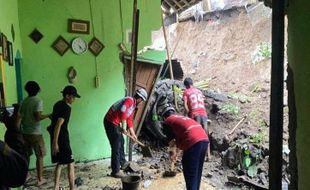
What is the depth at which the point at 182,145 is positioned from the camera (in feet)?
14.8

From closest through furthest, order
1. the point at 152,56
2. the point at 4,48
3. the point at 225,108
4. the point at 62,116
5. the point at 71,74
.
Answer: the point at 4,48 < the point at 62,116 < the point at 71,74 < the point at 152,56 < the point at 225,108

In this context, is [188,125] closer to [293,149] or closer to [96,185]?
[96,185]

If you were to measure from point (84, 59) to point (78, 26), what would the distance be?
669 mm

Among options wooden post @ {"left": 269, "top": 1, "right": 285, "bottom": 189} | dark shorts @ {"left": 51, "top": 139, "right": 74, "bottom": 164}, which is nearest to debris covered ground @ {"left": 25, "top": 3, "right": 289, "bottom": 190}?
dark shorts @ {"left": 51, "top": 139, "right": 74, "bottom": 164}

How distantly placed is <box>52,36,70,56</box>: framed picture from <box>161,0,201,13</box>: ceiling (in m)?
3.27

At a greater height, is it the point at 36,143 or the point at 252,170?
the point at 36,143

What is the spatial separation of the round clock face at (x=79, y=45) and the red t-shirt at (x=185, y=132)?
3152 mm

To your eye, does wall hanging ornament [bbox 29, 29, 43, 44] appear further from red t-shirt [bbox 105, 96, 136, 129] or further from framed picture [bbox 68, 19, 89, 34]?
red t-shirt [bbox 105, 96, 136, 129]

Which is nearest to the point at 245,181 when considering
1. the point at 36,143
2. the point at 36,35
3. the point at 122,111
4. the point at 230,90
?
the point at 122,111

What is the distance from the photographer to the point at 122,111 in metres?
5.80

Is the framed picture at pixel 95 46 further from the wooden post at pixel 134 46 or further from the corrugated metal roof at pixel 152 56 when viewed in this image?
the corrugated metal roof at pixel 152 56

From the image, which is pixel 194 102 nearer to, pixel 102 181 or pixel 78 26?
pixel 102 181

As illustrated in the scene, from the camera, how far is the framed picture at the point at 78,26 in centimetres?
680

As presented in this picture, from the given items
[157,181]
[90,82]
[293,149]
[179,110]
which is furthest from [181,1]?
[293,149]
